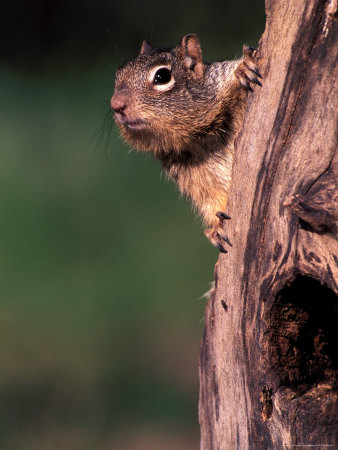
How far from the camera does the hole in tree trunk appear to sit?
1.26 m

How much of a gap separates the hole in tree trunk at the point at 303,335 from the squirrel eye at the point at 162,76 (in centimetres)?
88

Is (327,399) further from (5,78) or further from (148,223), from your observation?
(5,78)

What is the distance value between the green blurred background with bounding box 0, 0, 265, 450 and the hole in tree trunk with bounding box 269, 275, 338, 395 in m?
1.74

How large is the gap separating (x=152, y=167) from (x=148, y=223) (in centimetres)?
35

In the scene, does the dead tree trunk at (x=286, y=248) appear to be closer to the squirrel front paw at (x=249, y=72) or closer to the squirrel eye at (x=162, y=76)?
the squirrel front paw at (x=249, y=72)

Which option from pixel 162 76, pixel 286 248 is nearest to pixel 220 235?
pixel 286 248

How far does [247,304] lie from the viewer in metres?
1.33

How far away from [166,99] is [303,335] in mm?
857

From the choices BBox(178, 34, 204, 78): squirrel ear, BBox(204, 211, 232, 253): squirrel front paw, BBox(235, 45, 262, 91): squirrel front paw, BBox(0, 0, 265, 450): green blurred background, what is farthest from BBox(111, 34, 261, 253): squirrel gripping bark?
BBox(0, 0, 265, 450): green blurred background

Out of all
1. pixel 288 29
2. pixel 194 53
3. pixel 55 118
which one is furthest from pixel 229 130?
pixel 55 118

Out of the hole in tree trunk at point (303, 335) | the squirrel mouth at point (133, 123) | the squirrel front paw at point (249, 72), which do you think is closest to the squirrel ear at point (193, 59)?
the squirrel mouth at point (133, 123)

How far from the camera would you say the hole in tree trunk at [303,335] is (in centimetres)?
126

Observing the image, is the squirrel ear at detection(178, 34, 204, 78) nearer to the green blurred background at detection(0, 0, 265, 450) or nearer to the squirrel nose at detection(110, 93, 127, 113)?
the squirrel nose at detection(110, 93, 127, 113)

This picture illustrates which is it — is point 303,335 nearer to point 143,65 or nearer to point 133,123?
point 133,123
